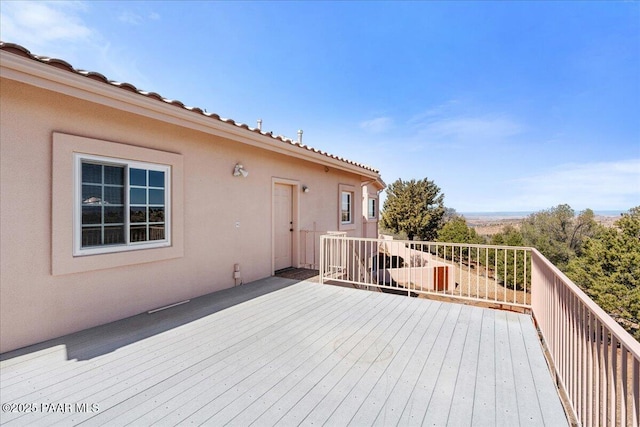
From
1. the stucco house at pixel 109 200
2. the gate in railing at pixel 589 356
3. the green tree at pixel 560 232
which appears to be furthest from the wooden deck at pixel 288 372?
the green tree at pixel 560 232

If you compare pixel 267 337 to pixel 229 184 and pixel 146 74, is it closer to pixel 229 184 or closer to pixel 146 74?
pixel 229 184

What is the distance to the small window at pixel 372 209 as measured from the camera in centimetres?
1345

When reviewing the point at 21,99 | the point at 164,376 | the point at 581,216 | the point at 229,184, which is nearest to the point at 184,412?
the point at 164,376

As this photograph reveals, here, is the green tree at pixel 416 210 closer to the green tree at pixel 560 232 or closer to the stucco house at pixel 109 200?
the green tree at pixel 560 232

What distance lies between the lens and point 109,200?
3.64 meters

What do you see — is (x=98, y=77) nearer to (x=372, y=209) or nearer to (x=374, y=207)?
(x=372, y=209)

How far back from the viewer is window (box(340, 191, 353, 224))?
9734mm

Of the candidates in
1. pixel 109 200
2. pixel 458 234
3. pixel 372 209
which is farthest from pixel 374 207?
pixel 109 200

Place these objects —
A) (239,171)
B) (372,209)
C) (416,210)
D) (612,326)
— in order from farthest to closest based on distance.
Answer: (416,210), (372,209), (239,171), (612,326)

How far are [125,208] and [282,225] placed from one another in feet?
11.6

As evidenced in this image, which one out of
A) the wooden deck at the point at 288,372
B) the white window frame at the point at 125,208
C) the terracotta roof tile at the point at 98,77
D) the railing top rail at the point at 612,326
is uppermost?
the terracotta roof tile at the point at 98,77

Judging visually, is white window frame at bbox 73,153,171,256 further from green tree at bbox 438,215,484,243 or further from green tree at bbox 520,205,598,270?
green tree at bbox 520,205,598,270

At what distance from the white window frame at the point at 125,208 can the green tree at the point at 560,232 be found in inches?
940

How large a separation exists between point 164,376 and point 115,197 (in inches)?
99.9
